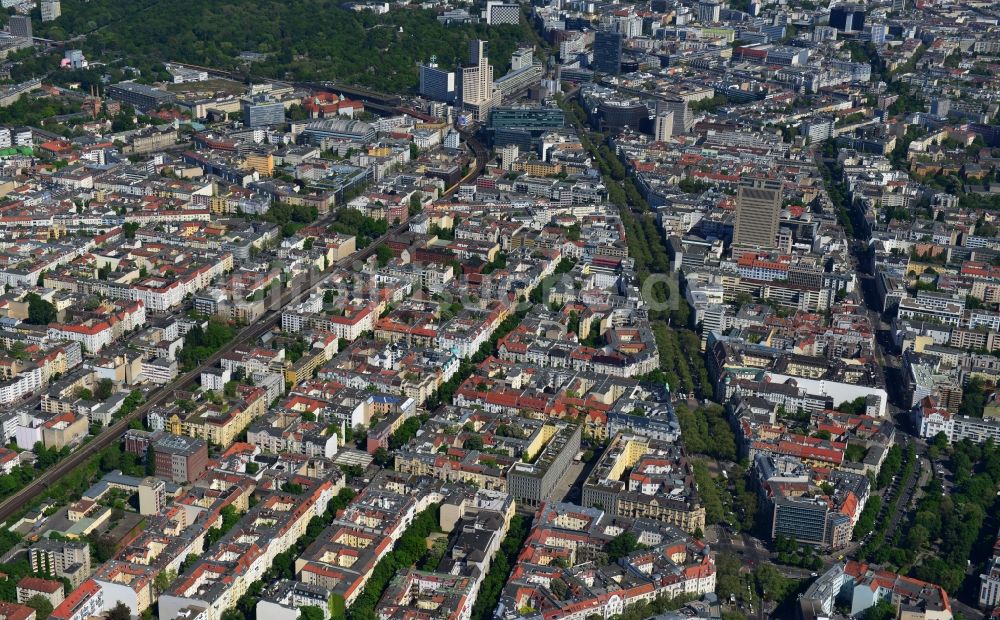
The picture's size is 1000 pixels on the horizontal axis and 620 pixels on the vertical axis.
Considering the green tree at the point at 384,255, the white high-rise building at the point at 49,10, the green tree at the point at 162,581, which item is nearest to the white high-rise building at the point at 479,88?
the green tree at the point at 384,255

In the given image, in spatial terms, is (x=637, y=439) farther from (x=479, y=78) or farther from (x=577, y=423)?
(x=479, y=78)

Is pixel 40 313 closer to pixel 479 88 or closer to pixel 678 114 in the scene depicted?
pixel 479 88

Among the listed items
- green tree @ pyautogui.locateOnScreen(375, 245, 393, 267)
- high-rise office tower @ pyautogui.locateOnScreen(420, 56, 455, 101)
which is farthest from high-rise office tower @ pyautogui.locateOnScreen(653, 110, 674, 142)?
green tree @ pyautogui.locateOnScreen(375, 245, 393, 267)

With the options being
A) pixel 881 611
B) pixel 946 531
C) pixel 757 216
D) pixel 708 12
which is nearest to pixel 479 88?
pixel 757 216

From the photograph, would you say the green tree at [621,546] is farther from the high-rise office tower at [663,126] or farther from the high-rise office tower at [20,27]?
the high-rise office tower at [20,27]

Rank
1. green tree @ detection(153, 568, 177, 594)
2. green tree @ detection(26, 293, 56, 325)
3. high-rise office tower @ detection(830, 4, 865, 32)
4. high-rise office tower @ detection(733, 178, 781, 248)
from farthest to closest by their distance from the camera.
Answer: high-rise office tower @ detection(830, 4, 865, 32), high-rise office tower @ detection(733, 178, 781, 248), green tree @ detection(26, 293, 56, 325), green tree @ detection(153, 568, 177, 594)

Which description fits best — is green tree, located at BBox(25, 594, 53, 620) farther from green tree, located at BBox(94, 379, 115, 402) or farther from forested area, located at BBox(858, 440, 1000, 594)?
forested area, located at BBox(858, 440, 1000, 594)
